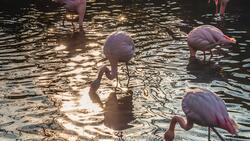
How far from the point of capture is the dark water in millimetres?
8195

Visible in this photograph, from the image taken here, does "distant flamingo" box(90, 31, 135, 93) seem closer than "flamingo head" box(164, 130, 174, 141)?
No

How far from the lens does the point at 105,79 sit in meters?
10.7

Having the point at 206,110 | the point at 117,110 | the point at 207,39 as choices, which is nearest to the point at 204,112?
the point at 206,110

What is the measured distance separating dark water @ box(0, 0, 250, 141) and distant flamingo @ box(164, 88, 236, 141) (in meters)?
0.42

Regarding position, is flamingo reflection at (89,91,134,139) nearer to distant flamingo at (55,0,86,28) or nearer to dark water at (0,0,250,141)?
dark water at (0,0,250,141)

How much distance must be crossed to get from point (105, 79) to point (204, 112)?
392 centimetres

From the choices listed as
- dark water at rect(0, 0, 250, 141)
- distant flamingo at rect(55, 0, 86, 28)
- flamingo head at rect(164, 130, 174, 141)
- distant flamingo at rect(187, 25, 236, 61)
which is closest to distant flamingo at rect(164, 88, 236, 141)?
flamingo head at rect(164, 130, 174, 141)

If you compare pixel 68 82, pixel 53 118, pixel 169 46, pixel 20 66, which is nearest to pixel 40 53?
pixel 20 66

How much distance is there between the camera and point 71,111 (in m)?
8.84

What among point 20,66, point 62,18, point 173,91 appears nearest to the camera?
point 173,91

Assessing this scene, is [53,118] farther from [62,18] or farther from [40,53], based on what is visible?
[62,18]

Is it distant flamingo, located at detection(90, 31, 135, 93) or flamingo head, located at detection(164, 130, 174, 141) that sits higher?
distant flamingo, located at detection(90, 31, 135, 93)

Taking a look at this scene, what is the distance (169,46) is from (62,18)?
5073mm

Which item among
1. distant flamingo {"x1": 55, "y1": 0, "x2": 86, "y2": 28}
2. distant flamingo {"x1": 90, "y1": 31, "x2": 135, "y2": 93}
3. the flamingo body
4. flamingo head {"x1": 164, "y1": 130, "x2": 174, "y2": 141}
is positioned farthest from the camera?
distant flamingo {"x1": 55, "y1": 0, "x2": 86, "y2": 28}
